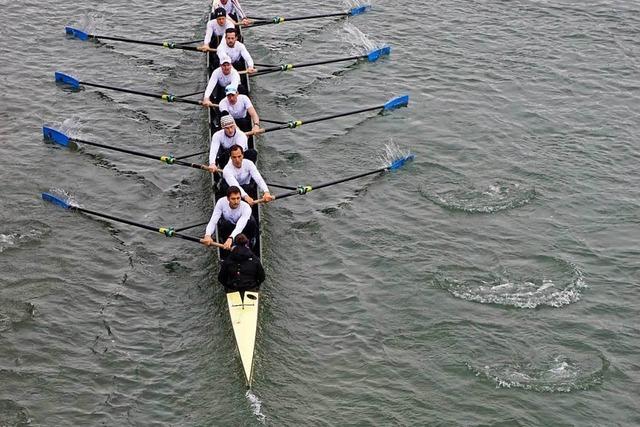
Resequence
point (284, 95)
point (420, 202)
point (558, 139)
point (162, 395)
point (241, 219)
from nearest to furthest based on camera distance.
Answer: point (162, 395), point (241, 219), point (420, 202), point (558, 139), point (284, 95)

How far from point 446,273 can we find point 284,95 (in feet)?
29.1

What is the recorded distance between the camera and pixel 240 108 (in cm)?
2020

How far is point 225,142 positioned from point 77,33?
35.4ft

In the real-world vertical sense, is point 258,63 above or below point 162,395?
above

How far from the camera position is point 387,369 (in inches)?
603

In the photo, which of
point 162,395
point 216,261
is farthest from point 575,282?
point 162,395

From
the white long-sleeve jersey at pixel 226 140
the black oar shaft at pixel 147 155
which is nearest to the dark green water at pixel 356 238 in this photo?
the black oar shaft at pixel 147 155

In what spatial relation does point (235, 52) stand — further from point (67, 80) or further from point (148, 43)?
point (67, 80)

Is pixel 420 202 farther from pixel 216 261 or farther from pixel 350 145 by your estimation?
pixel 216 261

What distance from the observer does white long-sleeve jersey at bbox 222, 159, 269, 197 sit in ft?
57.3

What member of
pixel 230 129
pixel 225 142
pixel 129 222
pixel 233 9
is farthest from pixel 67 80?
pixel 230 129

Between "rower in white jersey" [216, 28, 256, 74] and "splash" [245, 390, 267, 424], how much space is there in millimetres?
10202

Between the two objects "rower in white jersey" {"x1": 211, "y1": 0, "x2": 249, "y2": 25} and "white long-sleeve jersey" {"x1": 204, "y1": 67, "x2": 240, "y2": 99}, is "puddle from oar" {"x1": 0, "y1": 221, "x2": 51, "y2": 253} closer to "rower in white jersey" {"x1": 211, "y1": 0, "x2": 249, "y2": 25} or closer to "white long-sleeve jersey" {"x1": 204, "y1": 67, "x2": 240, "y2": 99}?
"white long-sleeve jersey" {"x1": 204, "y1": 67, "x2": 240, "y2": 99}

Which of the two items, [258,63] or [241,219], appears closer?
[241,219]
